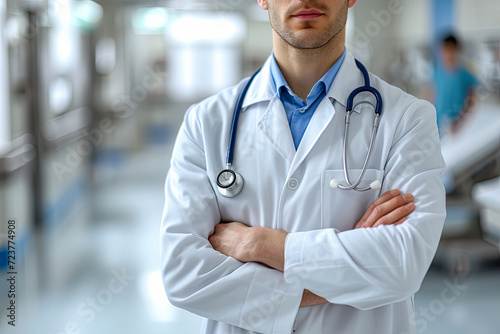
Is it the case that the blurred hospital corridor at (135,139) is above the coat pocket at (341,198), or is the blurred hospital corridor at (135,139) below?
below

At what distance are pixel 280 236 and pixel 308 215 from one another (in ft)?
0.28

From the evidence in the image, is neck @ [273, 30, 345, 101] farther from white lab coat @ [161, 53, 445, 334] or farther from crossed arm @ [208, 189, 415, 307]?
crossed arm @ [208, 189, 415, 307]

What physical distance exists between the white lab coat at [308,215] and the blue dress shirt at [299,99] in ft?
0.08

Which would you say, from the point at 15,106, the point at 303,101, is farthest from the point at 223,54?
the point at 303,101

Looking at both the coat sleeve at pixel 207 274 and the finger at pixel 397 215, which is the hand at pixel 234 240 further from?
the finger at pixel 397 215

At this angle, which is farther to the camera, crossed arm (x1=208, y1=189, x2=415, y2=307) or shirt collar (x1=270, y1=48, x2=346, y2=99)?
shirt collar (x1=270, y1=48, x2=346, y2=99)

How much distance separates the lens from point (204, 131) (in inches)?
49.0

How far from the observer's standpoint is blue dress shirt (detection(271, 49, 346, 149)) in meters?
1.23

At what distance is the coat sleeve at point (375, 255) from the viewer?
1.07m

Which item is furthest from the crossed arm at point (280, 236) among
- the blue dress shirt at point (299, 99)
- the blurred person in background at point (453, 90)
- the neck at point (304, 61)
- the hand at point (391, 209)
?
the blurred person in background at point (453, 90)

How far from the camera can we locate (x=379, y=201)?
1138 mm

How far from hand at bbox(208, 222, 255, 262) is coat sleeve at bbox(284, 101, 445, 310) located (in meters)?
0.09

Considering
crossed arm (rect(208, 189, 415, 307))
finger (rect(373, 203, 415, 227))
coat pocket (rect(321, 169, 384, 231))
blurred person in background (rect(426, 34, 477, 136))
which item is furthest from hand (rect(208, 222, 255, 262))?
blurred person in background (rect(426, 34, 477, 136))

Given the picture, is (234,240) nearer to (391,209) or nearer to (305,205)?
(305,205)
